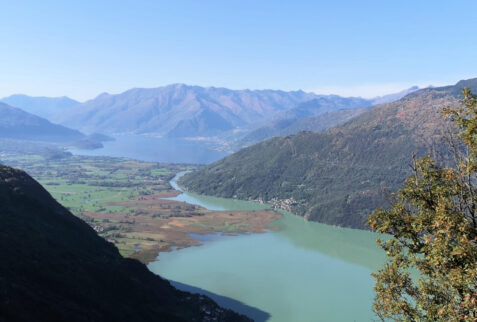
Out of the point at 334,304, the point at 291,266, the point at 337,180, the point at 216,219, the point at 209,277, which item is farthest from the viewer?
the point at 337,180

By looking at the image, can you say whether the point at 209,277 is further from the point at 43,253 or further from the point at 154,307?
the point at 43,253

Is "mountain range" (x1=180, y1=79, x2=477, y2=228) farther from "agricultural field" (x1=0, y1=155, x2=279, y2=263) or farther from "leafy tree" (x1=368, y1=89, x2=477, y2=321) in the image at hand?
"leafy tree" (x1=368, y1=89, x2=477, y2=321)

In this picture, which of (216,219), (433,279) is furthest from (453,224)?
(216,219)

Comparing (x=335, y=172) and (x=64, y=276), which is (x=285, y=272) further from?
(x=335, y=172)

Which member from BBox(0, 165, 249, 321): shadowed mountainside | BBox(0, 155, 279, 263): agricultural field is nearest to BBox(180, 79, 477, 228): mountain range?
BBox(0, 155, 279, 263): agricultural field

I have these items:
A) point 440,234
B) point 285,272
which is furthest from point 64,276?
point 285,272
